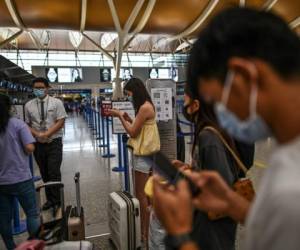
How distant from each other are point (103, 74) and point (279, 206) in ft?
91.8

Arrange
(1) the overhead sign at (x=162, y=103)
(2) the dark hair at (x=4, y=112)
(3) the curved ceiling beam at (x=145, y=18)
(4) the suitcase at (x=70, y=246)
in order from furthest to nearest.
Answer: (3) the curved ceiling beam at (x=145, y=18), (1) the overhead sign at (x=162, y=103), (2) the dark hair at (x=4, y=112), (4) the suitcase at (x=70, y=246)

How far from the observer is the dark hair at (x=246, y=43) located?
2.12 ft

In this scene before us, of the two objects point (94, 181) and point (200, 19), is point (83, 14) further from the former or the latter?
point (94, 181)

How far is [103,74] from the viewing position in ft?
91.0

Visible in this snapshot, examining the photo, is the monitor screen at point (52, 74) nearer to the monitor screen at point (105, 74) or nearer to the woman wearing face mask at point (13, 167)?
the monitor screen at point (105, 74)

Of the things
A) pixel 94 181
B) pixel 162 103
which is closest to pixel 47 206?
pixel 94 181

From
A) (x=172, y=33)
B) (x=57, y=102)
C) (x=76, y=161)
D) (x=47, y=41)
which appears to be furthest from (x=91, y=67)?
(x=57, y=102)

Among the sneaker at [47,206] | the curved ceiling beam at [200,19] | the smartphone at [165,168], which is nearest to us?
the smartphone at [165,168]

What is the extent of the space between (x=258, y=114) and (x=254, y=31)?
0.19 m

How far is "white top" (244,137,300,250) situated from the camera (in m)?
0.60

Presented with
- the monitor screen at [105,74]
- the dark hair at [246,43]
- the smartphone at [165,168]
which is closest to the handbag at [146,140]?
the smartphone at [165,168]

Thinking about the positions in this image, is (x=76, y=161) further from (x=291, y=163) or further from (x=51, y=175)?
(x=291, y=163)

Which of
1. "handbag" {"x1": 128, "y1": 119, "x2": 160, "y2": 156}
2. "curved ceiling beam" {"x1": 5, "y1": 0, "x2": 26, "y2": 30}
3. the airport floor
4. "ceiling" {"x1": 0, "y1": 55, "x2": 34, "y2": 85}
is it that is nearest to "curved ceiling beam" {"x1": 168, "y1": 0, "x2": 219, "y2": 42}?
the airport floor

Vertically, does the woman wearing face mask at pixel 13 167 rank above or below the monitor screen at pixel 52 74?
below
